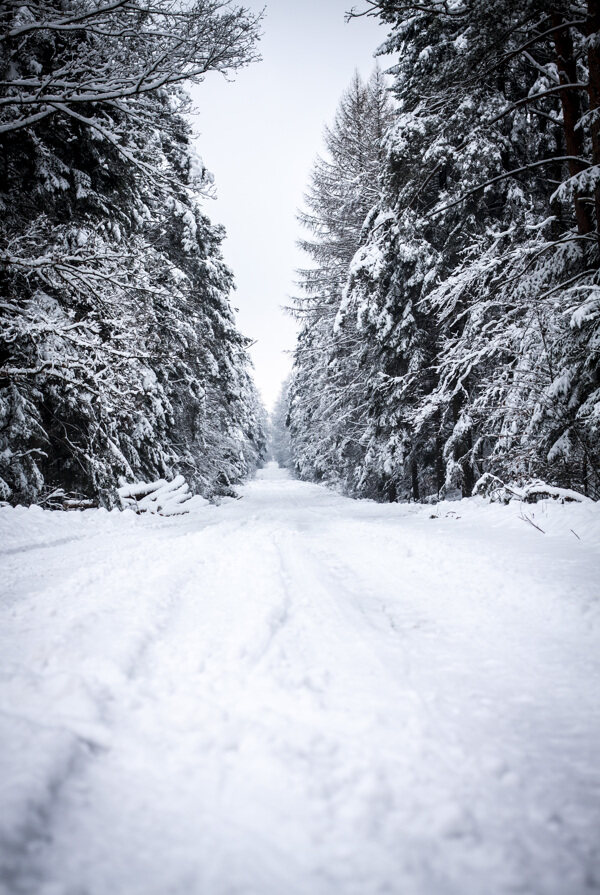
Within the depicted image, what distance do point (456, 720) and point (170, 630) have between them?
145 centimetres

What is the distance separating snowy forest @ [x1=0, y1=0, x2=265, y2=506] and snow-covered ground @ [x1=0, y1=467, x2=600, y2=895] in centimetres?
501

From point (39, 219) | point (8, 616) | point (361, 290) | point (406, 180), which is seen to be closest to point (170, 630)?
point (8, 616)

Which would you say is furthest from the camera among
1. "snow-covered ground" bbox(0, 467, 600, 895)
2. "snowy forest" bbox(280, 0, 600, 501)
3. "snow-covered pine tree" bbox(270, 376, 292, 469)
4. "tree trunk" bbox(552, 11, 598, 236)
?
"snow-covered pine tree" bbox(270, 376, 292, 469)

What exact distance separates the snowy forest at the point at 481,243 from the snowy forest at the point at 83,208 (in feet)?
11.1

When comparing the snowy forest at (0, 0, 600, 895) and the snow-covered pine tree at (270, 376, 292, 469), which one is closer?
the snowy forest at (0, 0, 600, 895)

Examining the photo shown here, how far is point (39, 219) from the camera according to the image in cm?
625

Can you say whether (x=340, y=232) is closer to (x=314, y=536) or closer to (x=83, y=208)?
(x=83, y=208)

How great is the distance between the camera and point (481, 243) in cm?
664

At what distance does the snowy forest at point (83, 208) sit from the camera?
18.9 feet

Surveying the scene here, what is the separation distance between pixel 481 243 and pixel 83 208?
7.79 m

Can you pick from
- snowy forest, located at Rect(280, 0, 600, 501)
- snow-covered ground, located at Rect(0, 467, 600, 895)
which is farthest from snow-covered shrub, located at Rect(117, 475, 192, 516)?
snow-covered ground, located at Rect(0, 467, 600, 895)

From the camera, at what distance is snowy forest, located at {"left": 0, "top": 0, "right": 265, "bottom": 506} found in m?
5.75

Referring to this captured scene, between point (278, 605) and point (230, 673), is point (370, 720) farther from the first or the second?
point (278, 605)

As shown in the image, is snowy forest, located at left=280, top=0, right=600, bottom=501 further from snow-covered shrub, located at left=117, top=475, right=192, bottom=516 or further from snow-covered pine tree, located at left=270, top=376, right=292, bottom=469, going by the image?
snow-covered pine tree, located at left=270, top=376, right=292, bottom=469
